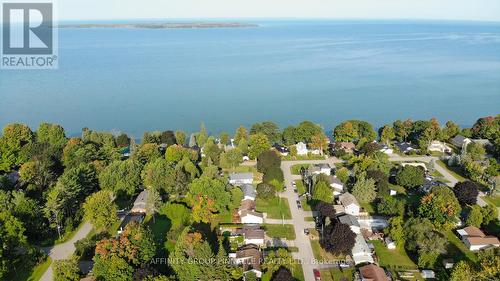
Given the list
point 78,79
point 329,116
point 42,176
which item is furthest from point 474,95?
point 78,79

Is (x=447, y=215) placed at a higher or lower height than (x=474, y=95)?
lower

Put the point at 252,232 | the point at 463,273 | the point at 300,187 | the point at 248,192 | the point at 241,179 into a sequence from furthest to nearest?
the point at 241,179 → the point at 300,187 → the point at 248,192 → the point at 252,232 → the point at 463,273

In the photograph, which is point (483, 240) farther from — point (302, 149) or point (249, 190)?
point (302, 149)

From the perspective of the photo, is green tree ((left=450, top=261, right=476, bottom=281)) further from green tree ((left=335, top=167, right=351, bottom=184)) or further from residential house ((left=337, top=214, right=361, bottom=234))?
green tree ((left=335, top=167, right=351, bottom=184))

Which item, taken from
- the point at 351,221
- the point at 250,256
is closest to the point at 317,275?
the point at 250,256

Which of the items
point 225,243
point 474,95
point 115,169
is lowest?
point 225,243

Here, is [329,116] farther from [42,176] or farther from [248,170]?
[42,176]
